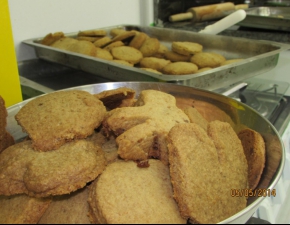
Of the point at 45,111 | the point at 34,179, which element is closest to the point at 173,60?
the point at 45,111

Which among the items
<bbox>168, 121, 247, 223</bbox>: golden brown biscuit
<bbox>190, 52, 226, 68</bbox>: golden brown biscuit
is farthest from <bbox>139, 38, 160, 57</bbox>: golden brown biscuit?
<bbox>168, 121, 247, 223</bbox>: golden brown biscuit

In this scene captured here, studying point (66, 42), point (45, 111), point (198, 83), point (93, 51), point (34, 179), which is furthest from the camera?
point (66, 42)

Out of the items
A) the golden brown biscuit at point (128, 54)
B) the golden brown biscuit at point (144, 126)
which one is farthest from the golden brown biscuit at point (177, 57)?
the golden brown biscuit at point (144, 126)

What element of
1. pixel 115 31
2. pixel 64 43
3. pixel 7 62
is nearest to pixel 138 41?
pixel 115 31

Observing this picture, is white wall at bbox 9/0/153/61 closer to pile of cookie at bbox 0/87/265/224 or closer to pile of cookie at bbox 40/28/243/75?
pile of cookie at bbox 40/28/243/75

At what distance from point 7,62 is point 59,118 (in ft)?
1.20

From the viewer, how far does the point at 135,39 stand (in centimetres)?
158

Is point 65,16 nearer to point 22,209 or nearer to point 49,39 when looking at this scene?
point 49,39

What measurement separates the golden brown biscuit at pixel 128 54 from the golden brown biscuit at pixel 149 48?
0.04 meters

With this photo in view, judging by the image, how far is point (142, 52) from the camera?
4.96ft

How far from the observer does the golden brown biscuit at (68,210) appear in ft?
1.67

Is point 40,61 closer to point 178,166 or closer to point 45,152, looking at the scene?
point 45,152

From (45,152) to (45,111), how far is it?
0.10 metres

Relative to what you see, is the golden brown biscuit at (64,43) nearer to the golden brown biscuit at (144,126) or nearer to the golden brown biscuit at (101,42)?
the golden brown biscuit at (101,42)
